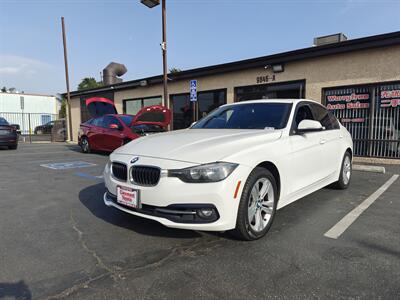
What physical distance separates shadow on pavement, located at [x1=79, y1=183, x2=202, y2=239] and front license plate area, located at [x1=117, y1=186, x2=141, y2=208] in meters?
0.46

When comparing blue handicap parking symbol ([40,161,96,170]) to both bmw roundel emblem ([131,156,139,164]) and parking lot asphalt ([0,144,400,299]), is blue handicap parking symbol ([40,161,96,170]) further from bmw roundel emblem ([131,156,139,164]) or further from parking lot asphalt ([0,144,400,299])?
bmw roundel emblem ([131,156,139,164])

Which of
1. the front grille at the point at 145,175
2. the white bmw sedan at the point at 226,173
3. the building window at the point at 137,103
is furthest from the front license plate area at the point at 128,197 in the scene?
the building window at the point at 137,103

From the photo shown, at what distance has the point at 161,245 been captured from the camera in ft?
9.79

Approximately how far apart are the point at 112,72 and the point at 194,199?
802 inches

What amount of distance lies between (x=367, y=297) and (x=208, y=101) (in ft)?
35.8

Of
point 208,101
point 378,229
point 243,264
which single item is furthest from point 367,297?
point 208,101

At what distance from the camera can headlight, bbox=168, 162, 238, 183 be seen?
2.73 meters

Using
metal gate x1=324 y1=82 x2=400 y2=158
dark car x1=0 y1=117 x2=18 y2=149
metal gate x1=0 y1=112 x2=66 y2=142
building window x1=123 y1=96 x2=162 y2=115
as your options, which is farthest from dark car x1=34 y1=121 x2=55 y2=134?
metal gate x1=324 y1=82 x2=400 y2=158

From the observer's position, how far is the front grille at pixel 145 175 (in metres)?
2.87

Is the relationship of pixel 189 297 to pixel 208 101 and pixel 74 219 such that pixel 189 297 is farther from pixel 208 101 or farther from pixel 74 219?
pixel 208 101

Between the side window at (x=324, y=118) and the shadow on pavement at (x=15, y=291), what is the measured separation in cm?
430

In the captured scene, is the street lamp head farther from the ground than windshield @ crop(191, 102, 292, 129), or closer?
farther from the ground

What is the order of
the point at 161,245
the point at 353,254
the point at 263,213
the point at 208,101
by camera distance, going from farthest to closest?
1. the point at 208,101
2. the point at 263,213
3. the point at 161,245
4. the point at 353,254

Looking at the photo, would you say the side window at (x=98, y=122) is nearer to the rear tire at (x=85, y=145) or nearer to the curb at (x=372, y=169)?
Answer: the rear tire at (x=85, y=145)
